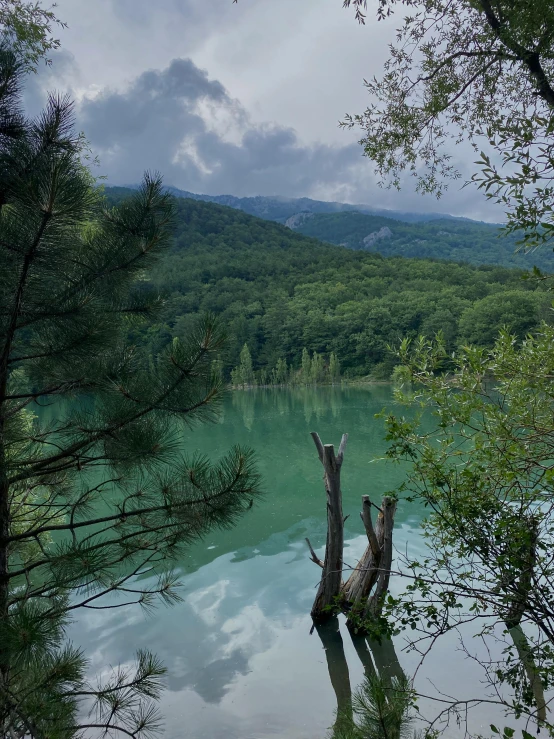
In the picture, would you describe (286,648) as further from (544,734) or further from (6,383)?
(6,383)

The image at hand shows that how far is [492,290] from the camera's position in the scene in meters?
51.0

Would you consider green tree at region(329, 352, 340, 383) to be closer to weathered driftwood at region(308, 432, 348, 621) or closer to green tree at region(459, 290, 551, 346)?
green tree at region(459, 290, 551, 346)

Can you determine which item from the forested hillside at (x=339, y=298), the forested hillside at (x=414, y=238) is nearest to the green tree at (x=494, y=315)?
the forested hillside at (x=339, y=298)

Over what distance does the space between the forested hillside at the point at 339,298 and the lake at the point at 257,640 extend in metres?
32.1

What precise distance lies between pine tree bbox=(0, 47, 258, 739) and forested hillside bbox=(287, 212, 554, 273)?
265 ft

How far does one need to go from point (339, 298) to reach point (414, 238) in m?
77.2

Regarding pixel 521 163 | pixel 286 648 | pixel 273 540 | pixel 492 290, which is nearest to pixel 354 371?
pixel 492 290

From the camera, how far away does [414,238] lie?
12988cm

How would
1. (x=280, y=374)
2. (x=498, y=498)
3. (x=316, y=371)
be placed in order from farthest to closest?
1. (x=280, y=374)
2. (x=316, y=371)
3. (x=498, y=498)

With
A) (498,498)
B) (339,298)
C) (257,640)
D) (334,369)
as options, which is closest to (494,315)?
(334,369)

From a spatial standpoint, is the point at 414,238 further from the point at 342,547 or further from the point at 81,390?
the point at 81,390

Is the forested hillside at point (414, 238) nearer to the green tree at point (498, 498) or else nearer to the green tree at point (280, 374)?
the green tree at point (280, 374)

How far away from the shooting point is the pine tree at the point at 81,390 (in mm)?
1985

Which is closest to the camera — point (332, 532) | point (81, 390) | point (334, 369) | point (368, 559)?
point (81, 390)
